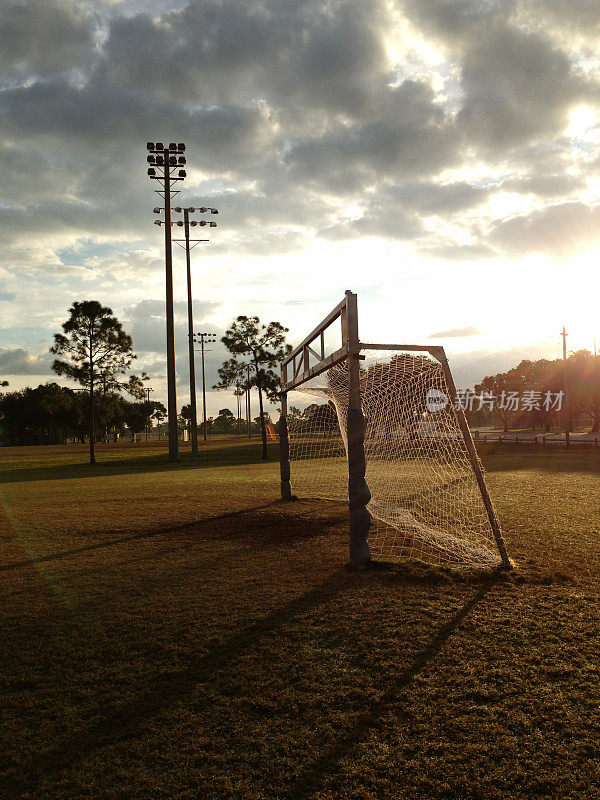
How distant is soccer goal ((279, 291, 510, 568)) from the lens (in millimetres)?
6914

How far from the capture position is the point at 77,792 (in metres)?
2.75

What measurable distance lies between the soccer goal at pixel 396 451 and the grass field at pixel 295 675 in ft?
2.11

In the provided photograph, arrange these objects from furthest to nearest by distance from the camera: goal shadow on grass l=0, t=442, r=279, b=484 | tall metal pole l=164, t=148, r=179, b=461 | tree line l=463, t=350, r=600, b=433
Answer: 1. tree line l=463, t=350, r=600, b=433
2. tall metal pole l=164, t=148, r=179, b=461
3. goal shadow on grass l=0, t=442, r=279, b=484

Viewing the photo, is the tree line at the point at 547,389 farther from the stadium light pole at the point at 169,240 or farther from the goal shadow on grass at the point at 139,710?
the goal shadow on grass at the point at 139,710

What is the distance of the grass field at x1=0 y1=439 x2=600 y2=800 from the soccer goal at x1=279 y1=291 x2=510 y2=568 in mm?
643

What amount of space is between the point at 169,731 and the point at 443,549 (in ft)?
Result: 16.3

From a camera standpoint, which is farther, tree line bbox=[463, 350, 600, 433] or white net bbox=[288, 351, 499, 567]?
tree line bbox=[463, 350, 600, 433]

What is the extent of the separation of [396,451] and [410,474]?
17.4ft

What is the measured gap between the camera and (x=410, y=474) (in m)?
17.7

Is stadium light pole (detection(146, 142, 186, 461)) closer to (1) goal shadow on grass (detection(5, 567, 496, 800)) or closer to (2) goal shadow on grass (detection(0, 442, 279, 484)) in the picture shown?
(2) goal shadow on grass (detection(0, 442, 279, 484))

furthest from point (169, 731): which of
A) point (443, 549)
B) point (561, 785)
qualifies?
point (443, 549)

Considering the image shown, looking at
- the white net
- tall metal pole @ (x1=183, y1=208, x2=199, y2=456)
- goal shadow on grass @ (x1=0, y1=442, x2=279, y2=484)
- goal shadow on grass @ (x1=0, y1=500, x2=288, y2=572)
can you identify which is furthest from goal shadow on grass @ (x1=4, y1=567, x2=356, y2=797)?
tall metal pole @ (x1=183, y1=208, x2=199, y2=456)

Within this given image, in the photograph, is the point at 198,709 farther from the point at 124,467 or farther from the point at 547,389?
the point at 547,389

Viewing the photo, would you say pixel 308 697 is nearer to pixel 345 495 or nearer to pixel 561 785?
pixel 561 785
